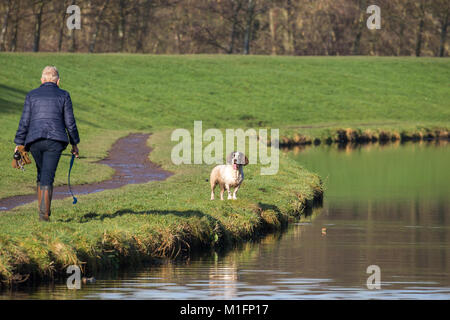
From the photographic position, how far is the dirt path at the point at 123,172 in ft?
85.2

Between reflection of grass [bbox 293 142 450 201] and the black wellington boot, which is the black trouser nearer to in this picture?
the black wellington boot

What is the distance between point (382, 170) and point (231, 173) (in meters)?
21.5

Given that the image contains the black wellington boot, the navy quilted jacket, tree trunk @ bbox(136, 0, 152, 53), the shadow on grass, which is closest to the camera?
the navy quilted jacket

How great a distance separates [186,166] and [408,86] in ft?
189

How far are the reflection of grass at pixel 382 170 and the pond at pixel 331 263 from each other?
1.22 ft

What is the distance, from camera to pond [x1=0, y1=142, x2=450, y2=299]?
15141mm

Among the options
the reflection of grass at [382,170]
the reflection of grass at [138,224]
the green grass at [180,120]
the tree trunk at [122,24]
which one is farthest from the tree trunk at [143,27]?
the reflection of grass at [138,224]

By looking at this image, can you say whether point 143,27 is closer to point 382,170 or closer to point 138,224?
point 382,170

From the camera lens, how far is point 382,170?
4278 cm

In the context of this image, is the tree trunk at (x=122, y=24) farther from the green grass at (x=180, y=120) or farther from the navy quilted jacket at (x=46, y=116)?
the navy quilted jacket at (x=46, y=116)

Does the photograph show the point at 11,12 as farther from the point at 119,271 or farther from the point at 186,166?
the point at 119,271

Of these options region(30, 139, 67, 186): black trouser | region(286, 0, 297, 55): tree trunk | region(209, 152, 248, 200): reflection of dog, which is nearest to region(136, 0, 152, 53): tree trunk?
region(286, 0, 297, 55): tree trunk

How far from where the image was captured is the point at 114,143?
1842 inches

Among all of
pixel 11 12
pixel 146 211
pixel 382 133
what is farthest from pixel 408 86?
pixel 146 211
